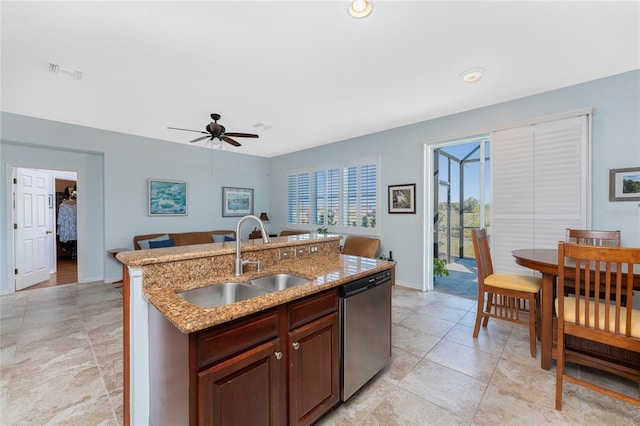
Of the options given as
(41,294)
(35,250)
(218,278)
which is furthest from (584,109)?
(35,250)

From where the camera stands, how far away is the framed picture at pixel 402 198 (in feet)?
14.2

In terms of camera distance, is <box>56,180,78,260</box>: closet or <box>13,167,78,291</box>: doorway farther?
<box>56,180,78,260</box>: closet

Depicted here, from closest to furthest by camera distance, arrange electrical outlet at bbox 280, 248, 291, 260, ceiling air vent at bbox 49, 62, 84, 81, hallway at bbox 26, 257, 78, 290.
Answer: electrical outlet at bbox 280, 248, 291, 260 < ceiling air vent at bbox 49, 62, 84, 81 < hallway at bbox 26, 257, 78, 290

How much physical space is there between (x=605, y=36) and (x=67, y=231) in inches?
396

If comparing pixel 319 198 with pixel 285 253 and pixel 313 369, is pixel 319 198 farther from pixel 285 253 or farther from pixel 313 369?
pixel 313 369

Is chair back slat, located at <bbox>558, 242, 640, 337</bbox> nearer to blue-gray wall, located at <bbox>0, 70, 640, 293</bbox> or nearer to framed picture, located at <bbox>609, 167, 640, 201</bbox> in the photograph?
framed picture, located at <bbox>609, 167, 640, 201</bbox>

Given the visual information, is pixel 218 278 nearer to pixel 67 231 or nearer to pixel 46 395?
pixel 46 395

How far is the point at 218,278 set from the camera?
166 centimetres

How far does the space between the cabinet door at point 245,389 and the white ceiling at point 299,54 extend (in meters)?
2.17

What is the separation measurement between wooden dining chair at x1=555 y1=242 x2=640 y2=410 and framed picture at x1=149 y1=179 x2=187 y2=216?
5949mm

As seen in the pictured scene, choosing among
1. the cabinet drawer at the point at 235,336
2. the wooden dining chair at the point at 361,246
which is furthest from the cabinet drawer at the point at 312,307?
the wooden dining chair at the point at 361,246

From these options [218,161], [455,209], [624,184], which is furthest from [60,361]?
[455,209]

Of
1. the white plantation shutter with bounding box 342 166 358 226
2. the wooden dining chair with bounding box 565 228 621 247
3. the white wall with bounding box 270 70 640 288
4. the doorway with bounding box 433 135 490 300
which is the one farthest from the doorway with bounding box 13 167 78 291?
the wooden dining chair with bounding box 565 228 621 247

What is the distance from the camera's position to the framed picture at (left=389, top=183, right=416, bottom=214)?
4320 millimetres
